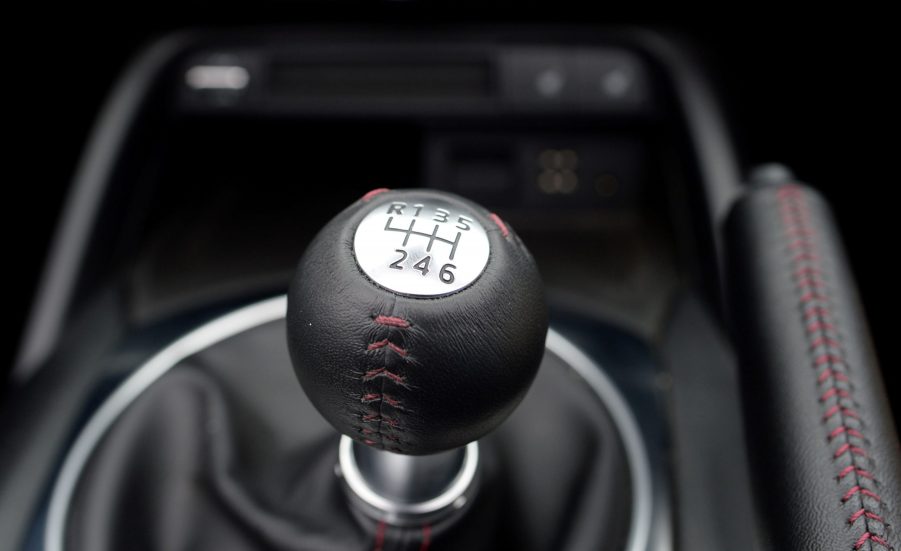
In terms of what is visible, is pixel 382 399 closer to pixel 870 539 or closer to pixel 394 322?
pixel 394 322

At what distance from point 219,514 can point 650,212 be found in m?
0.77

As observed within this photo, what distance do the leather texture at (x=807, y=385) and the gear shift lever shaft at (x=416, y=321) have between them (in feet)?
0.68

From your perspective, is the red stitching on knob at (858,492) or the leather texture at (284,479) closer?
the red stitching on knob at (858,492)

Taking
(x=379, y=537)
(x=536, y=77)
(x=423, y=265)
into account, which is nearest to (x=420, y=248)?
(x=423, y=265)

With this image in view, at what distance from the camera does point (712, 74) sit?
1122 mm

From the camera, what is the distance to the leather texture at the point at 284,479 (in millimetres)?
689

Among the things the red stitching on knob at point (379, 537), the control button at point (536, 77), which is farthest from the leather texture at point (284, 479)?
the control button at point (536, 77)

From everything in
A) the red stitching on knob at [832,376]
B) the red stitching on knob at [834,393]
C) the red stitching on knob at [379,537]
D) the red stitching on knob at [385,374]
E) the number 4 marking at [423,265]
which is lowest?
the red stitching on knob at [379,537]

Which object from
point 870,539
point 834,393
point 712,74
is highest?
point 712,74

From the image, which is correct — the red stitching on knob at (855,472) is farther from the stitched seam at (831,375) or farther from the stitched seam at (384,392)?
the stitched seam at (384,392)

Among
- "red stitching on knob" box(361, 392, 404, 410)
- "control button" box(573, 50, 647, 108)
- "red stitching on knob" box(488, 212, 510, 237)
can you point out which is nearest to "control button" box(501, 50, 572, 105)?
"control button" box(573, 50, 647, 108)

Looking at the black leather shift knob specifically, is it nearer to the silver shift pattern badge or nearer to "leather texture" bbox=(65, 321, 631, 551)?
the silver shift pattern badge

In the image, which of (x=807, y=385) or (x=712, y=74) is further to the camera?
(x=712, y=74)

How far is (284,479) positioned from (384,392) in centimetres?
29
